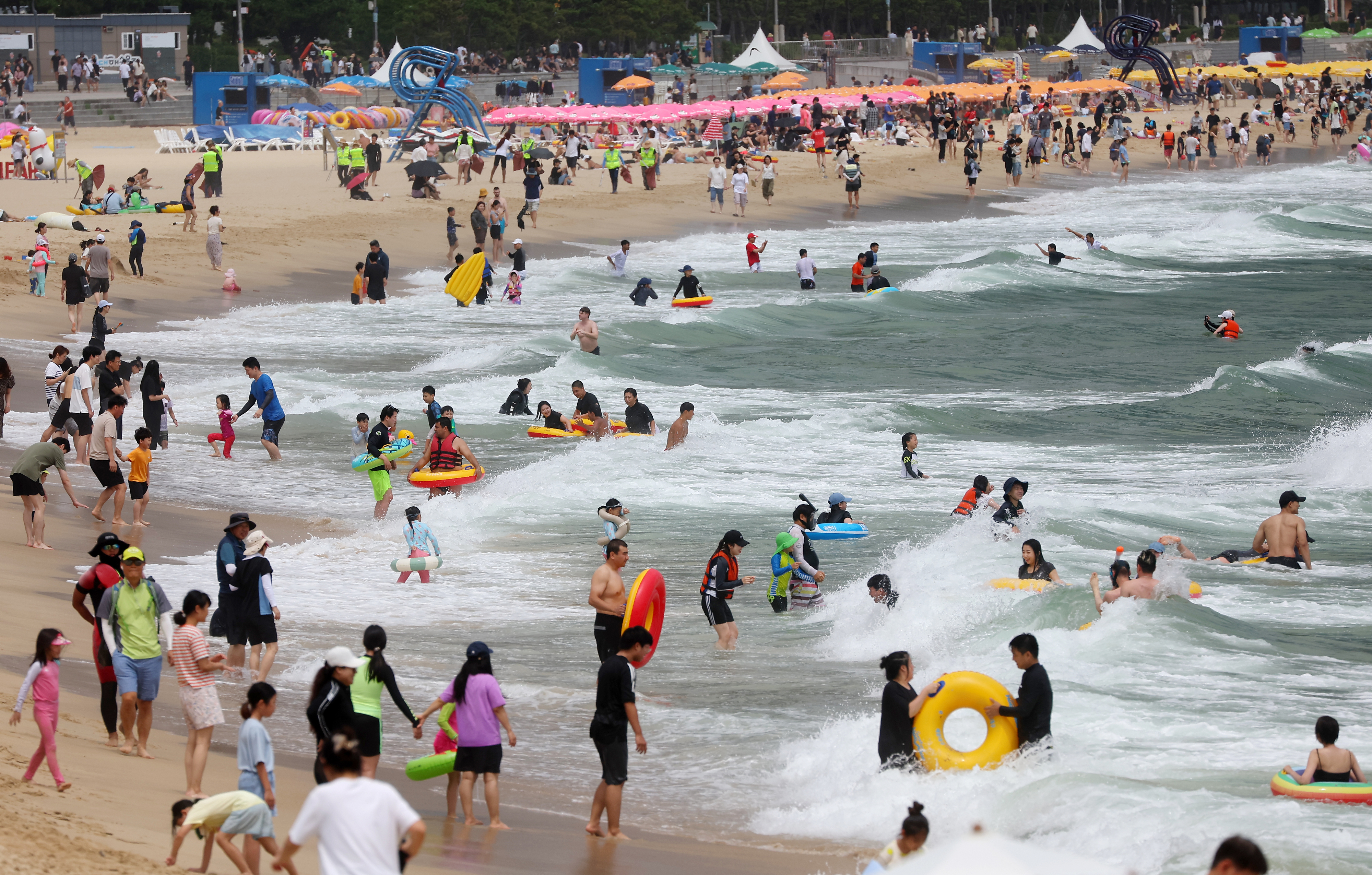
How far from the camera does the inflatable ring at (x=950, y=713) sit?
28.3 feet

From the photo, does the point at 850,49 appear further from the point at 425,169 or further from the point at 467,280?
the point at 467,280

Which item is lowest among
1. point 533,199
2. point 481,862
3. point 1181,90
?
point 481,862

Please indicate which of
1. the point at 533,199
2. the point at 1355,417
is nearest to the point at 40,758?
the point at 1355,417

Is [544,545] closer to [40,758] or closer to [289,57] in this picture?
[40,758]

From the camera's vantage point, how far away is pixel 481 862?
25.6 feet

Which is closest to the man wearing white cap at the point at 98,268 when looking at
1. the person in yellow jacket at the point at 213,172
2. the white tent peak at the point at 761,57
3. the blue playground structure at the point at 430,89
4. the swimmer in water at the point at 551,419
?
the swimmer in water at the point at 551,419

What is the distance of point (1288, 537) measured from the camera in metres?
13.8

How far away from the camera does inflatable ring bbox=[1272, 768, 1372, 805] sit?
8.55 m

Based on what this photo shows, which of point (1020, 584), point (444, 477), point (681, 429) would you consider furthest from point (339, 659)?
point (681, 429)

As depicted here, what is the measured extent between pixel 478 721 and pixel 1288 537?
839cm

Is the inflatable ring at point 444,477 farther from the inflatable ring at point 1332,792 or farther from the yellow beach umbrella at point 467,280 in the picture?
the yellow beach umbrella at point 467,280

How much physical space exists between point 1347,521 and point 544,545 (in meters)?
8.09

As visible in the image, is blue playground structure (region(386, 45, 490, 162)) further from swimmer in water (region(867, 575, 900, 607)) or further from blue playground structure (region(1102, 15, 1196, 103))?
swimmer in water (region(867, 575, 900, 607))

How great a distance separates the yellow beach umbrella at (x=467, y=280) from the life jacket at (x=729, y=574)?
57.2 ft
